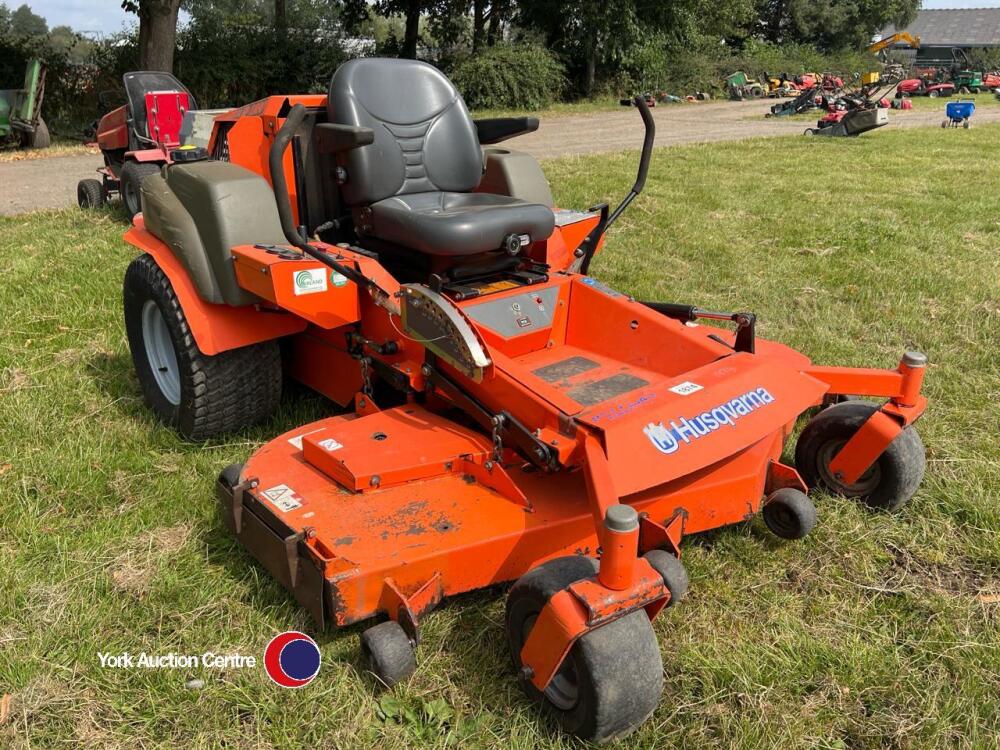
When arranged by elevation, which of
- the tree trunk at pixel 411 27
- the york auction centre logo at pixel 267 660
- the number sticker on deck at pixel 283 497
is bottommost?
the york auction centre logo at pixel 267 660

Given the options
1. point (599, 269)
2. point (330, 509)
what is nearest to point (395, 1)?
point (599, 269)

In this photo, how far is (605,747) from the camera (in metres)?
1.93

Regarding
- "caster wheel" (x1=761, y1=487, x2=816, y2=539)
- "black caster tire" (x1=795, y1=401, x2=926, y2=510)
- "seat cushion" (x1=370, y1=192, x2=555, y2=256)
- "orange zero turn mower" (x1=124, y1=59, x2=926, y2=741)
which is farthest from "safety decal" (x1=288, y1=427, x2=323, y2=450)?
"black caster tire" (x1=795, y1=401, x2=926, y2=510)

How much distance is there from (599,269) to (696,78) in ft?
74.3

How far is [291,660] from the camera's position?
218 centimetres

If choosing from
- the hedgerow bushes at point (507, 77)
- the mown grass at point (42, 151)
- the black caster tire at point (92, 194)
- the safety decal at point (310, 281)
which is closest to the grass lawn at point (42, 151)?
the mown grass at point (42, 151)

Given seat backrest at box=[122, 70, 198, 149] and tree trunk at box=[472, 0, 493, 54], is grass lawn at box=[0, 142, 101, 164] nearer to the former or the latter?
seat backrest at box=[122, 70, 198, 149]

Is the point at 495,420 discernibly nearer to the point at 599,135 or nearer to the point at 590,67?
the point at 599,135

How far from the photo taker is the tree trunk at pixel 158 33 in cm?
1246

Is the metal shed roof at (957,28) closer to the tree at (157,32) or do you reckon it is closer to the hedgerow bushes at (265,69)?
the hedgerow bushes at (265,69)

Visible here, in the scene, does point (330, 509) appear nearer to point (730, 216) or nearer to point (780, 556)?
point (780, 556)

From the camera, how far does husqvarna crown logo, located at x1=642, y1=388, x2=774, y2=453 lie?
2248mm

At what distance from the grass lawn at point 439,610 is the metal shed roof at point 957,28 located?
196ft

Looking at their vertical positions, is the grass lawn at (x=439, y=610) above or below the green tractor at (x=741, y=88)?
below
